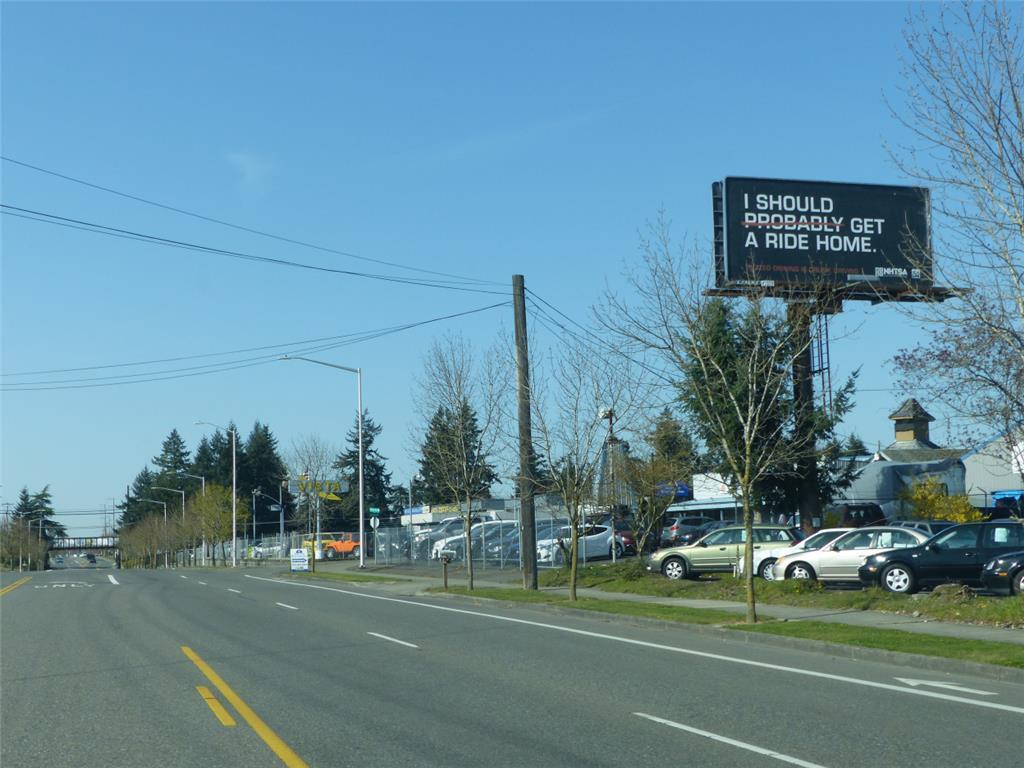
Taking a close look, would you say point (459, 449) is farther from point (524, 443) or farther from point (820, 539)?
point (820, 539)

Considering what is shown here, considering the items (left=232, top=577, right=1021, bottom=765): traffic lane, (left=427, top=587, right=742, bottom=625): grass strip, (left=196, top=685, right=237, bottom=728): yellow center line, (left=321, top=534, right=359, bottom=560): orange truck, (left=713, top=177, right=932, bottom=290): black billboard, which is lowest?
(left=321, top=534, right=359, bottom=560): orange truck

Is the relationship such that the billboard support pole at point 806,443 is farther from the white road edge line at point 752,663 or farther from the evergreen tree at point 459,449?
the white road edge line at point 752,663

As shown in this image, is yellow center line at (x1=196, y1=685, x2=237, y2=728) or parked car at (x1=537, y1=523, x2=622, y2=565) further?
parked car at (x1=537, y1=523, x2=622, y2=565)

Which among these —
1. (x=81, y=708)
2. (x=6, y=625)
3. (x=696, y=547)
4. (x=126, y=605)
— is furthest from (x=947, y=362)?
(x=126, y=605)

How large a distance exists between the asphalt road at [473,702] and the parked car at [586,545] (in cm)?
2126

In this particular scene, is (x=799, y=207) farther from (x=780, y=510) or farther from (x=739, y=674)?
(x=739, y=674)

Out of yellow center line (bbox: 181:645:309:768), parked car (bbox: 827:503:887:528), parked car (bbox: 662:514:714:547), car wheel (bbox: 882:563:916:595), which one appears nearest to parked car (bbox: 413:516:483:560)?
parked car (bbox: 662:514:714:547)

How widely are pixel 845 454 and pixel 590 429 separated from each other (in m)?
17.1

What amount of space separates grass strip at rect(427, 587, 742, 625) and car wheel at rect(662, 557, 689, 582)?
3822mm

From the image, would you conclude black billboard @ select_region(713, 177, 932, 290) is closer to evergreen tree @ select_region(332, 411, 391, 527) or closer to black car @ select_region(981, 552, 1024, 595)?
black car @ select_region(981, 552, 1024, 595)

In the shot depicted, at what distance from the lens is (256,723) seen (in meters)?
10.1

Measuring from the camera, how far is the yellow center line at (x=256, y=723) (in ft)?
28.1

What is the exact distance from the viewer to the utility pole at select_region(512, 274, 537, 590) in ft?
93.0

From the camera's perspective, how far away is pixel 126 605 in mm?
26641
